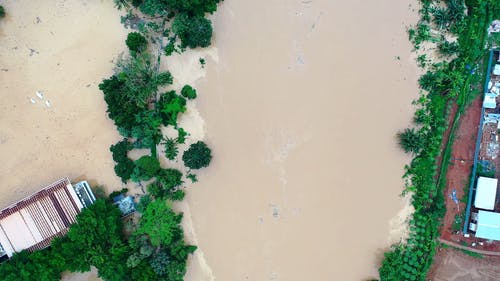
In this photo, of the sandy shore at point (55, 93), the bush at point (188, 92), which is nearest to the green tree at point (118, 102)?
the sandy shore at point (55, 93)

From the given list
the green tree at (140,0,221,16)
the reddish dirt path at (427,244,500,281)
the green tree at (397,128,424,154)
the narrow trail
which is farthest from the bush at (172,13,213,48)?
the reddish dirt path at (427,244,500,281)

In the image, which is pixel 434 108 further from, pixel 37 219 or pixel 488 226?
pixel 37 219

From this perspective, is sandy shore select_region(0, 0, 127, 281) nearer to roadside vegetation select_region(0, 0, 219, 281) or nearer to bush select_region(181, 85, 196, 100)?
roadside vegetation select_region(0, 0, 219, 281)

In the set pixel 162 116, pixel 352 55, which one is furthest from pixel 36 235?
pixel 352 55

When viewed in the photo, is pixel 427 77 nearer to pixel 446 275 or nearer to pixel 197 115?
pixel 446 275

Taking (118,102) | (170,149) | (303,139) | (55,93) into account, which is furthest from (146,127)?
(303,139)

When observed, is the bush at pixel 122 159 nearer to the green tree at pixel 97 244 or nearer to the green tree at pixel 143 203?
the green tree at pixel 143 203
